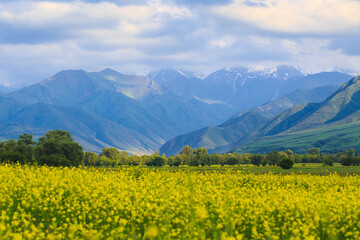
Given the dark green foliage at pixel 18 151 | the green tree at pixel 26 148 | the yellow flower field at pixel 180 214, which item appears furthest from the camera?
the green tree at pixel 26 148

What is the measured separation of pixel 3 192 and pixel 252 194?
1693 cm

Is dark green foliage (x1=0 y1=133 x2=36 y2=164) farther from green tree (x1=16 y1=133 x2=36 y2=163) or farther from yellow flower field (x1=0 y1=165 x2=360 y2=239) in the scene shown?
yellow flower field (x1=0 y1=165 x2=360 y2=239)

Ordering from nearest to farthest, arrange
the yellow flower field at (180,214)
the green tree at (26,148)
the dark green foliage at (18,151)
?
the yellow flower field at (180,214) < the dark green foliage at (18,151) < the green tree at (26,148)

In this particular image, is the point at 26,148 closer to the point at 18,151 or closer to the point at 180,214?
the point at 18,151

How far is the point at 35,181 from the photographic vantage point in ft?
105

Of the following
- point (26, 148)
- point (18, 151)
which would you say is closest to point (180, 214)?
point (18, 151)

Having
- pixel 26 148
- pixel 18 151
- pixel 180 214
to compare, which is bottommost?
pixel 18 151

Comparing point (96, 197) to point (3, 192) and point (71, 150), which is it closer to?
point (3, 192)

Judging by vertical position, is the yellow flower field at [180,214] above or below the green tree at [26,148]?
above

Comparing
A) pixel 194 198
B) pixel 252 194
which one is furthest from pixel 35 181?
pixel 252 194

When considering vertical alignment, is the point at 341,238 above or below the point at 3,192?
below

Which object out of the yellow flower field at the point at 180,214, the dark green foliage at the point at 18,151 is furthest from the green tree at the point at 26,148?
the yellow flower field at the point at 180,214

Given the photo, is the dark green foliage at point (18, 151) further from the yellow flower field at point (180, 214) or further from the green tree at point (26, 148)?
the yellow flower field at point (180, 214)

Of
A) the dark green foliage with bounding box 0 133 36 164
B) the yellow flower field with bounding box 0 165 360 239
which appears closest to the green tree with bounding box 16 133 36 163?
the dark green foliage with bounding box 0 133 36 164
